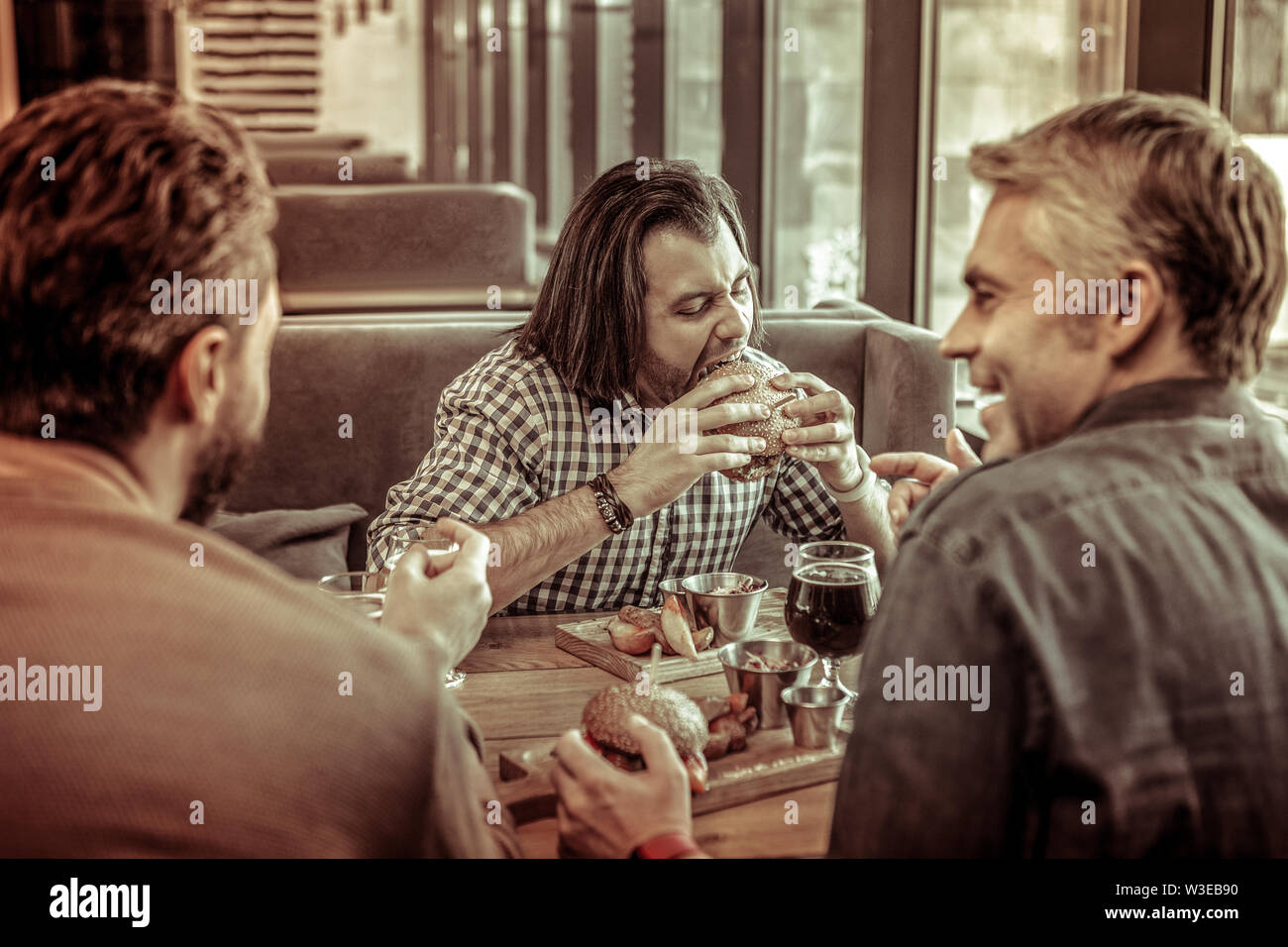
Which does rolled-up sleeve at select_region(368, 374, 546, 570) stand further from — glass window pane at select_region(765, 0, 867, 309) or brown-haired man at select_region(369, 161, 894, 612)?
glass window pane at select_region(765, 0, 867, 309)

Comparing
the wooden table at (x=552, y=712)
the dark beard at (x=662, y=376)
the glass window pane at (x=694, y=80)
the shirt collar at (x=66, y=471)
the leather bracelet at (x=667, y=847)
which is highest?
the glass window pane at (x=694, y=80)

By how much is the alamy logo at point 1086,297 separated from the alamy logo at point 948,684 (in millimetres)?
344

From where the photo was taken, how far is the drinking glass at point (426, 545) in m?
1.53

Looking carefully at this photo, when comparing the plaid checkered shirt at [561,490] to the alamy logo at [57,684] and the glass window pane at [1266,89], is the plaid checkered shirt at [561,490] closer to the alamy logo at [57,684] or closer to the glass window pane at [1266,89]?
the glass window pane at [1266,89]

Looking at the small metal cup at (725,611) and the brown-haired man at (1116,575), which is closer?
the brown-haired man at (1116,575)

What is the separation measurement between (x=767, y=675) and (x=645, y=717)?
195 mm

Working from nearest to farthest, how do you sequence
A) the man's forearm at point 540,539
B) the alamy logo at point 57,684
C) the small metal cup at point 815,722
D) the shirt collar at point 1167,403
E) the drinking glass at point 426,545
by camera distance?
the alamy logo at point 57,684 → the shirt collar at point 1167,403 → the small metal cup at point 815,722 → the drinking glass at point 426,545 → the man's forearm at point 540,539

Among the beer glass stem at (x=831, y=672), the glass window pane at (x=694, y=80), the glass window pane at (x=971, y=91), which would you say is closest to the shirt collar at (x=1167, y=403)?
the beer glass stem at (x=831, y=672)

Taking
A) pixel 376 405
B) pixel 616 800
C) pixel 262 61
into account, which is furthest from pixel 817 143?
pixel 262 61

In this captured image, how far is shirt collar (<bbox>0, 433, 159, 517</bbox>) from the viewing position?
94 centimetres

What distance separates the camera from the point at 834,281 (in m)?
5.01

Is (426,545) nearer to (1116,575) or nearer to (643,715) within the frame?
(643,715)

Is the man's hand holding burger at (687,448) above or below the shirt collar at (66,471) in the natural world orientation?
below
